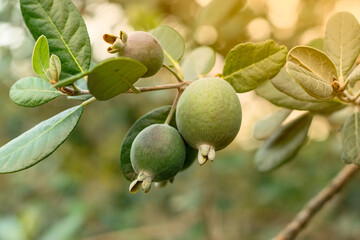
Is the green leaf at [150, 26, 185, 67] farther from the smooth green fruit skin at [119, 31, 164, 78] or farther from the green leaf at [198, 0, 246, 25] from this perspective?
the green leaf at [198, 0, 246, 25]

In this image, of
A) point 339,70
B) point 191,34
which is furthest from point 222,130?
point 191,34

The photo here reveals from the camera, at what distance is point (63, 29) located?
2.44 feet

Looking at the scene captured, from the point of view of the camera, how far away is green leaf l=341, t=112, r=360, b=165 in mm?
795

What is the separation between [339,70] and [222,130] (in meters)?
0.32

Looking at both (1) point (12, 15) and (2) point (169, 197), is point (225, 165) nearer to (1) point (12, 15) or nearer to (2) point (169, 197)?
(2) point (169, 197)

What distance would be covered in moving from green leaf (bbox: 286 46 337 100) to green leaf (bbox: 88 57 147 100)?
284 millimetres

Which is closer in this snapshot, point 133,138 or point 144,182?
point 144,182

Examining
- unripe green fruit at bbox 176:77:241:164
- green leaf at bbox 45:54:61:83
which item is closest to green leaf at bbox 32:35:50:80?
green leaf at bbox 45:54:61:83

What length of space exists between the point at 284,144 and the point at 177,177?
9.16 ft

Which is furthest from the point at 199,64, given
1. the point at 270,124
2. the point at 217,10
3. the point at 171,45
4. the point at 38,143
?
the point at 217,10

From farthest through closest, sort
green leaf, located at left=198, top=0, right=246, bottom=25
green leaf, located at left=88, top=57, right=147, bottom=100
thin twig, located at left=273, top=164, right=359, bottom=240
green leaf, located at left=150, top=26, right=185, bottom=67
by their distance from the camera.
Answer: green leaf, located at left=198, top=0, right=246, bottom=25, thin twig, located at left=273, top=164, right=359, bottom=240, green leaf, located at left=150, top=26, right=185, bottom=67, green leaf, located at left=88, top=57, right=147, bottom=100

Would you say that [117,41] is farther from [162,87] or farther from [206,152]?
[206,152]

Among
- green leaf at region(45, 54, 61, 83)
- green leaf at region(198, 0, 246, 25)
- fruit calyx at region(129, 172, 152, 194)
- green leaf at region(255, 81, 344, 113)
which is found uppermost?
green leaf at region(45, 54, 61, 83)

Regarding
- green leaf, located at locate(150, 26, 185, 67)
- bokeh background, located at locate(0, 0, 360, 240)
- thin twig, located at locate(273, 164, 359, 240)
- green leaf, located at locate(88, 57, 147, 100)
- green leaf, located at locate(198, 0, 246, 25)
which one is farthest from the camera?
bokeh background, located at locate(0, 0, 360, 240)
